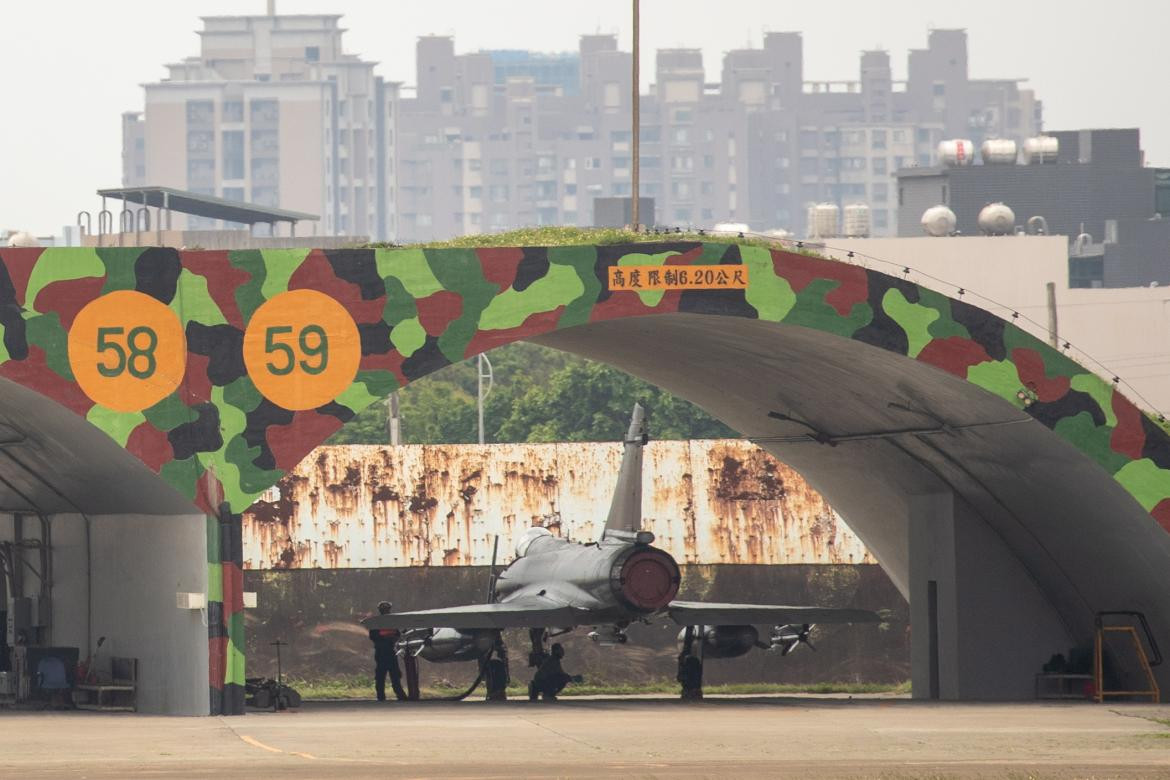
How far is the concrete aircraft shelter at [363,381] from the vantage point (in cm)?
2575

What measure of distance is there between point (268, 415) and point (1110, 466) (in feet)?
37.1

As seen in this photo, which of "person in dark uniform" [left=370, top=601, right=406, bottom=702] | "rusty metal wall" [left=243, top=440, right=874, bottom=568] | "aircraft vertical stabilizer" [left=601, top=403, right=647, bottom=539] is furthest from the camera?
"rusty metal wall" [left=243, top=440, right=874, bottom=568]

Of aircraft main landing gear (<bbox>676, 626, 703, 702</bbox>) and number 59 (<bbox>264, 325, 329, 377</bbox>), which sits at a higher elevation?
number 59 (<bbox>264, 325, 329, 377</bbox>)

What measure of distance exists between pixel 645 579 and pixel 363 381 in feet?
23.6

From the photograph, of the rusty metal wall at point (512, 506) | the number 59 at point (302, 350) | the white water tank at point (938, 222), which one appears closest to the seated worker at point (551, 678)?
the rusty metal wall at point (512, 506)

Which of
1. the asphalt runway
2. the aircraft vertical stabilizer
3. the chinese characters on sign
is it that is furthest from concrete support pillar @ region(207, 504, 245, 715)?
the aircraft vertical stabilizer

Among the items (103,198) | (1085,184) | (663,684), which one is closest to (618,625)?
(663,684)

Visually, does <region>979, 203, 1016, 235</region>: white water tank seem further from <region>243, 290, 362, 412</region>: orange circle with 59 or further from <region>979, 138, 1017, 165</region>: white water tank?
<region>243, 290, 362, 412</region>: orange circle with 59

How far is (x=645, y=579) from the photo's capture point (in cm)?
3175

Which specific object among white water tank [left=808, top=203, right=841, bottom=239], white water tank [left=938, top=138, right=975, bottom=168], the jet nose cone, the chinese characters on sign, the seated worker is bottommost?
the seated worker

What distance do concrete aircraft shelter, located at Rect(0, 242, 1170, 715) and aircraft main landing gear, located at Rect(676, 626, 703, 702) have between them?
4.95 metres

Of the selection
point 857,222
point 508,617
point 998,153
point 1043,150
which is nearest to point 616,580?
point 508,617

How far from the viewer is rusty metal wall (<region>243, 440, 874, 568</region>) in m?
40.2

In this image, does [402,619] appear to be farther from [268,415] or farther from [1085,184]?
[1085,184]
